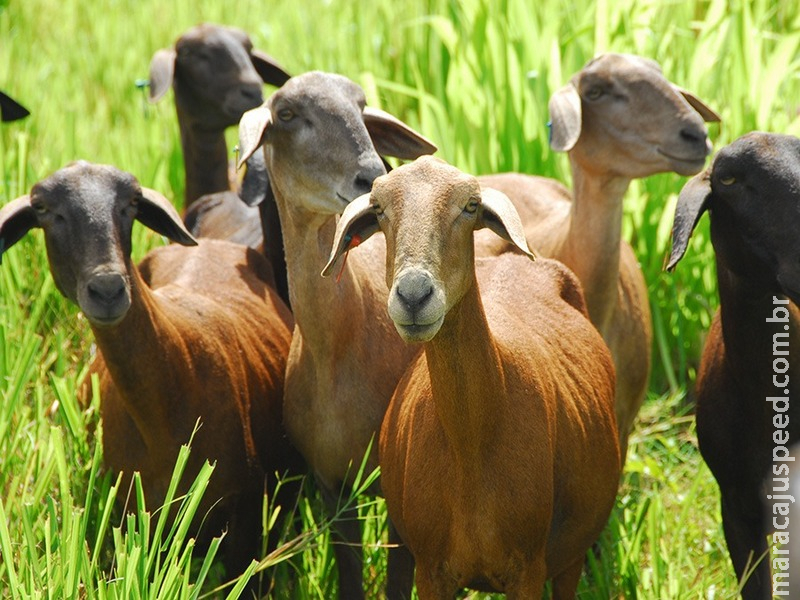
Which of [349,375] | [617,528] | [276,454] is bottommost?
[617,528]

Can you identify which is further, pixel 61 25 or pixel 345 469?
pixel 61 25

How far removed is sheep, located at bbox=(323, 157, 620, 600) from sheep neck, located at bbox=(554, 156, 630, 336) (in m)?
1.18

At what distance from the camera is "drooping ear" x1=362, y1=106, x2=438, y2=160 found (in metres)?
4.42

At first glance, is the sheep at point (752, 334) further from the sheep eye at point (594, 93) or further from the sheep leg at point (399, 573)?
the sheep eye at point (594, 93)

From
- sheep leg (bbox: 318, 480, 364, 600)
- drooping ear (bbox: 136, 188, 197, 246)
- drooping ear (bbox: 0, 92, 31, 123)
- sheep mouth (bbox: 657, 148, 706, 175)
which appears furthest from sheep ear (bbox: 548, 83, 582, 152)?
drooping ear (bbox: 0, 92, 31, 123)

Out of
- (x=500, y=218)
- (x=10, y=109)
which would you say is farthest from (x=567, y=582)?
→ (x=10, y=109)

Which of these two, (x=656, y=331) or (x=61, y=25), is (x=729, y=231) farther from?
(x=61, y=25)

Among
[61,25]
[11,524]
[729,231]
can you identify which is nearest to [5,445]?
[11,524]

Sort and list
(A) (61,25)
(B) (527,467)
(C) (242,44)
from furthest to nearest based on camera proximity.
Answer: (A) (61,25) → (C) (242,44) → (B) (527,467)

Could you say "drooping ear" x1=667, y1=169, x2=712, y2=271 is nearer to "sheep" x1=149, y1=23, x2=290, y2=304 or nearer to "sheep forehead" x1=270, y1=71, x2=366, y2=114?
"sheep forehead" x1=270, y1=71, x2=366, y2=114

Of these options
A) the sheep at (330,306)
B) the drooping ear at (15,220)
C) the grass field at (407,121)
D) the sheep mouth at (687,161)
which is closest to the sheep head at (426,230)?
the grass field at (407,121)

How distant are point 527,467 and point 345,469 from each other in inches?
39.7

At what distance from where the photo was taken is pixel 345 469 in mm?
4246

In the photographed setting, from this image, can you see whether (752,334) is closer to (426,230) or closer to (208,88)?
(426,230)
